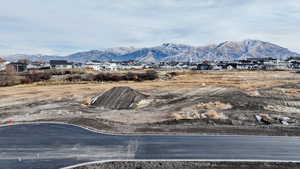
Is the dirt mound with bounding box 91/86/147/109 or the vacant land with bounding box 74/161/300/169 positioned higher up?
the dirt mound with bounding box 91/86/147/109

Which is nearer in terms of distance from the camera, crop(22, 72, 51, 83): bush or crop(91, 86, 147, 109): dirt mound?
crop(91, 86, 147, 109): dirt mound

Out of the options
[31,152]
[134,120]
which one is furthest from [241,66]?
[31,152]

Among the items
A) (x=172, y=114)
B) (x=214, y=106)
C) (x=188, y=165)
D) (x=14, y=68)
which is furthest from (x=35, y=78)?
(x=188, y=165)

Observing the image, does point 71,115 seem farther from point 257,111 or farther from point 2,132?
point 257,111

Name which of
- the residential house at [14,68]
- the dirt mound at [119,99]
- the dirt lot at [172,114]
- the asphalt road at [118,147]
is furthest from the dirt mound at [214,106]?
the residential house at [14,68]

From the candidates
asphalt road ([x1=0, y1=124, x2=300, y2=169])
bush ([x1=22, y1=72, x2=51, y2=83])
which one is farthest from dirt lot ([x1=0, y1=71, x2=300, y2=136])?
bush ([x1=22, y1=72, x2=51, y2=83])

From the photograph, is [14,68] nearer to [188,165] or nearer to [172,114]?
[172,114]

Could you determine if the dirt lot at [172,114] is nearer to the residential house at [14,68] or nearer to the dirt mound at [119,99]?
the dirt mound at [119,99]

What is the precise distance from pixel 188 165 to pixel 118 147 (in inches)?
174

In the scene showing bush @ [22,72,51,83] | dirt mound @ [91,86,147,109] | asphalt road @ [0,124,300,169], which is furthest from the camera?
bush @ [22,72,51,83]

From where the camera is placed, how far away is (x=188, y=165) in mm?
11633

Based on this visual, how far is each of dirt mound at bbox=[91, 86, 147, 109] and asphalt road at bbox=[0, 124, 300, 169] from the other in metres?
10.5

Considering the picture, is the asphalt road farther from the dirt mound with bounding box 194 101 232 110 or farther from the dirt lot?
the dirt mound with bounding box 194 101 232 110

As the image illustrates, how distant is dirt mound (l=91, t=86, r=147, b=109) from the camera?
89.7 ft
